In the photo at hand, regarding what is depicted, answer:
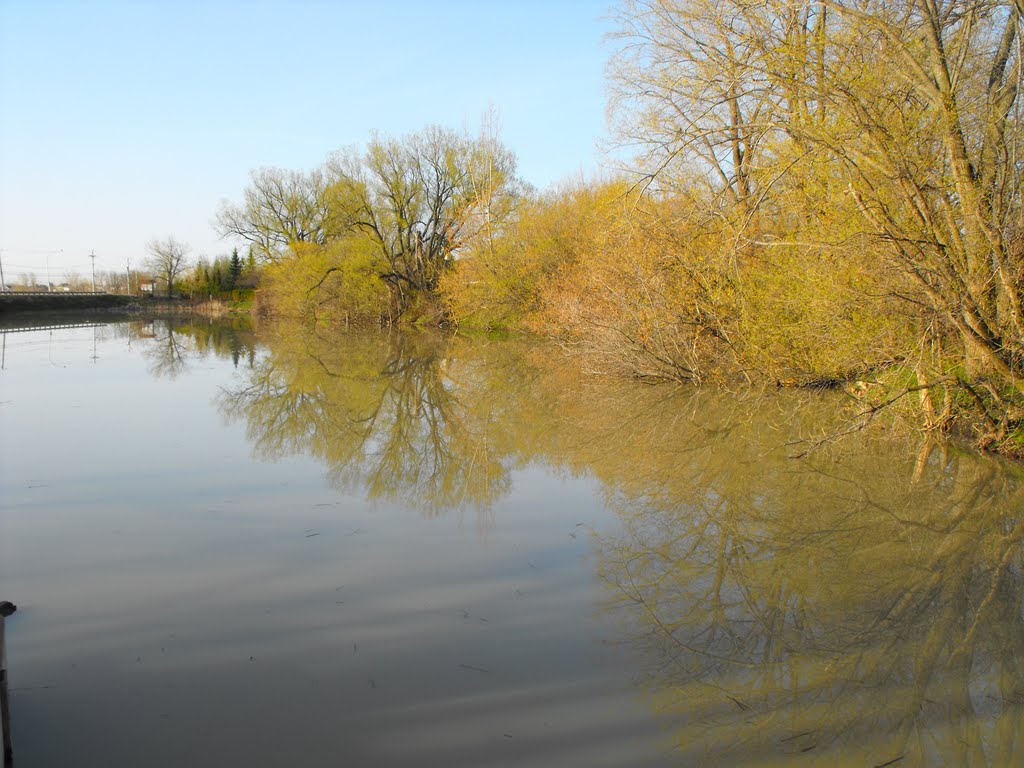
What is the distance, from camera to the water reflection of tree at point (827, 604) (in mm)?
3127

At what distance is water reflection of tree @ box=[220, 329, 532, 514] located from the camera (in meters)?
7.35

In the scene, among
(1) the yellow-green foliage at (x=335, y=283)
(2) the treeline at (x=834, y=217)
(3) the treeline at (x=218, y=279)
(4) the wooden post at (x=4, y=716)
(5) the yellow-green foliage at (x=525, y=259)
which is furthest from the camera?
(3) the treeline at (x=218, y=279)

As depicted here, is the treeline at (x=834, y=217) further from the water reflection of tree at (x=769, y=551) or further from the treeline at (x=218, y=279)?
the treeline at (x=218, y=279)

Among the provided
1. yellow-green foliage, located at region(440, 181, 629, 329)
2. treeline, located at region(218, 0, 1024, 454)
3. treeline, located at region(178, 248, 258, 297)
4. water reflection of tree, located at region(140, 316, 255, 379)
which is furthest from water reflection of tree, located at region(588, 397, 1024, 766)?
treeline, located at region(178, 248, 258, 297)

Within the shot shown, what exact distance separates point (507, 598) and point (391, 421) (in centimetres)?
655

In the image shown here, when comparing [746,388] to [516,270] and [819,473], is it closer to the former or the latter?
[819,473]

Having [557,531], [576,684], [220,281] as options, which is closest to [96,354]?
[557,531]

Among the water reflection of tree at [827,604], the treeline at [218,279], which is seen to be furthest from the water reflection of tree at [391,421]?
the treeline at [218,279]

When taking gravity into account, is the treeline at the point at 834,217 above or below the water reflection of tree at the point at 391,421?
above

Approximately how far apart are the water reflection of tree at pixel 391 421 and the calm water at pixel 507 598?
0.28 feet

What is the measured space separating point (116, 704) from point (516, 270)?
24.9 metres

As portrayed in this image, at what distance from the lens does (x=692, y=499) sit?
21.7ft

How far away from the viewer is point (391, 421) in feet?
35.2

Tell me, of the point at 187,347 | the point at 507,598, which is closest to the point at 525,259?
the point at 187,347
